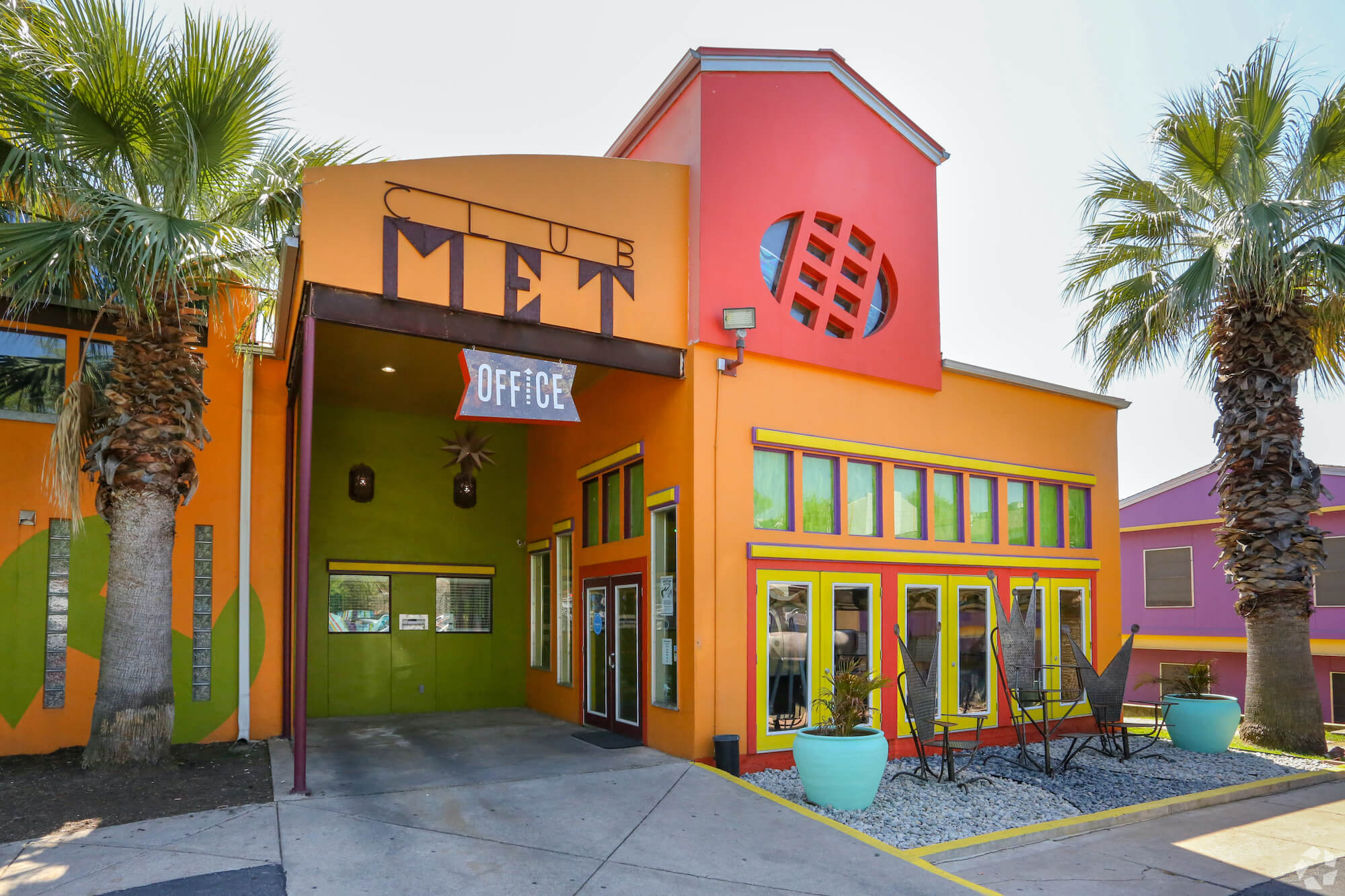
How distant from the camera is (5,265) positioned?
24.5 feet

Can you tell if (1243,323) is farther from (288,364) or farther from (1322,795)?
(288,364)

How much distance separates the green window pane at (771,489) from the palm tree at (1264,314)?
597 cm

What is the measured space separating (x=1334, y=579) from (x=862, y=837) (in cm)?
1587

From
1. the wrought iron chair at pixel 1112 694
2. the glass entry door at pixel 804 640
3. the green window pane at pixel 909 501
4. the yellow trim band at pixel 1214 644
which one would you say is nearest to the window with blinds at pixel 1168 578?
the yellow trim band at pixel 1214 644

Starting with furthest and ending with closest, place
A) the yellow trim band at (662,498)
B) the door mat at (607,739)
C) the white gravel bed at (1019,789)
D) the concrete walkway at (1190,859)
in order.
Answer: the door mat at (607,739) < the yellow trim band at (662,498) < the white gravel bed at (1019,789) < the concrete walkway at (1190,859)

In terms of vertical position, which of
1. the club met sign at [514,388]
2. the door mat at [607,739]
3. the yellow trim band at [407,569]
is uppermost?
the club met sign at [514,388]

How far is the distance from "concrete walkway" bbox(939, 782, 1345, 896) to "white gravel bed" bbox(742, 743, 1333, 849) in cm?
43

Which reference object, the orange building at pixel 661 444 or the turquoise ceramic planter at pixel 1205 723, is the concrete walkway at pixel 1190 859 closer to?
the turquoise ceramic planter at pixel 1205 723

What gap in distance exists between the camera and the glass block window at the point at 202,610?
10445mm

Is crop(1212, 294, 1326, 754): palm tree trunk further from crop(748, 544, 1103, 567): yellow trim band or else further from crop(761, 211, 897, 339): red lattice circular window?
crop(761, 211, 897, 339): red lattice circular window

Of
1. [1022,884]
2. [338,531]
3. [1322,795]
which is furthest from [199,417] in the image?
[1322,795]

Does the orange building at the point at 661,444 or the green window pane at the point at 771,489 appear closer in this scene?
the orange building at the point at 661,444

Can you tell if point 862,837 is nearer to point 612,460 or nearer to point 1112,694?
point 1112,694

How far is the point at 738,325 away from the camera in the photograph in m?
9.71
